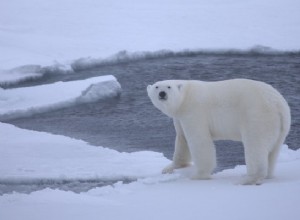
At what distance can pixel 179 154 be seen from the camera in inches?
210

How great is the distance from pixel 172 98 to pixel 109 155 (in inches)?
60.5

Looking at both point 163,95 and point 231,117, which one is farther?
point 163,95

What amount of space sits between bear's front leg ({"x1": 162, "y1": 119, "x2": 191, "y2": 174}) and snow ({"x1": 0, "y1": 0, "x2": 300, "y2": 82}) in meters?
7.40

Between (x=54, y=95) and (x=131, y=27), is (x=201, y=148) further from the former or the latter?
(x=131, y=27)

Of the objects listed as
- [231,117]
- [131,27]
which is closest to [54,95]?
[231,117]

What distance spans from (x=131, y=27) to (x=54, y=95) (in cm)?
850

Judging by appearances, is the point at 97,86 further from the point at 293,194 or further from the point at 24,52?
the point at 293,194

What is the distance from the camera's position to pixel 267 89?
15.4 ft

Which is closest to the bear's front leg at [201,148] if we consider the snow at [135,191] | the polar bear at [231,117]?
the polar bear at [231,117]

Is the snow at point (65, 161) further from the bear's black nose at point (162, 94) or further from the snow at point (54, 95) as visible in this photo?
the snow at point (54, 95)

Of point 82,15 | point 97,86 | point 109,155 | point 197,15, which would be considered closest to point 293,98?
point 97,86

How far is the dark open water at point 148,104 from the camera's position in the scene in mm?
7262

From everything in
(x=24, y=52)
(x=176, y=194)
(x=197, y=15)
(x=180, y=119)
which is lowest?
(x=176, y=194)

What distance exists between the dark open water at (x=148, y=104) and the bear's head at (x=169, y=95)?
1.36m
